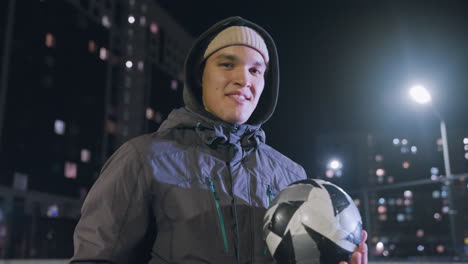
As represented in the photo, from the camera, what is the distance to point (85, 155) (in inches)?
1972

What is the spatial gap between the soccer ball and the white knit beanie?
3.63 feet

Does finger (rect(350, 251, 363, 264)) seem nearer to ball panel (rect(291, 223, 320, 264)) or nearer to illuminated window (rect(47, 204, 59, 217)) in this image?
ball panel (rect(291, 223, 320, 264))

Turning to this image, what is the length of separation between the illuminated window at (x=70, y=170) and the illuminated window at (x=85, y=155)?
1.66 metres

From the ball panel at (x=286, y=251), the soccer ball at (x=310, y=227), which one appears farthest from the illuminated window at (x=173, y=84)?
the ball panel at (x=286, y=251)

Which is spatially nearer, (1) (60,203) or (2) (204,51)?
(2) (204,51)

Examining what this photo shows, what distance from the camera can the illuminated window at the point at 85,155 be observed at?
4969cm

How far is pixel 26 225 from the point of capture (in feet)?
128

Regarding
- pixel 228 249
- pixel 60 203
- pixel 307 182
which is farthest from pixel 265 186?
pixel 60 203

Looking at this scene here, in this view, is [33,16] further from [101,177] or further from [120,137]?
[101,177]

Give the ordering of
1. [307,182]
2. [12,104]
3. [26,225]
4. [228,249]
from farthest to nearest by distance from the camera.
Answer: [12,104], [26,225], [307,182], [228,249]

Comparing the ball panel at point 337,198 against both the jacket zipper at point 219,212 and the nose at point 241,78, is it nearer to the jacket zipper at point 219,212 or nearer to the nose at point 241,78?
the jacket zipper at point 219,212

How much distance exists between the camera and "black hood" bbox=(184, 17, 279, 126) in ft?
11.4

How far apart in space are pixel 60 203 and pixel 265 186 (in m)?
46.6

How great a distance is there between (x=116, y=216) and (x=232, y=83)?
118cm
